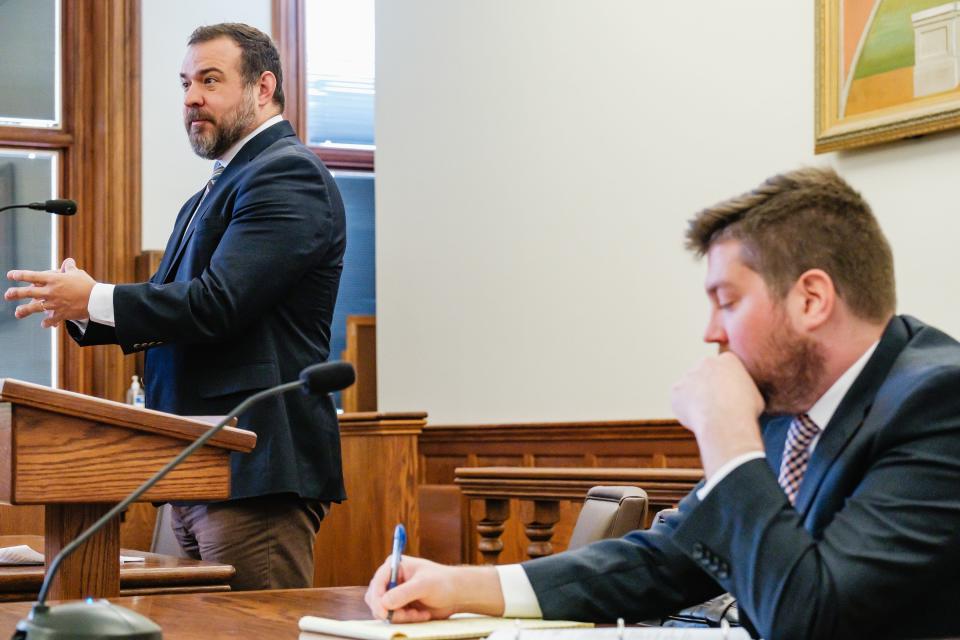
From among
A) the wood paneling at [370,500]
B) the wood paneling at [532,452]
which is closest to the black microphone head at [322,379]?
the wood paneling at [532,452]

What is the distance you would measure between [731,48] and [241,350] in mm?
2712

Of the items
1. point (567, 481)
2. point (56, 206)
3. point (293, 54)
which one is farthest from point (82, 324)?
point (293, 54)

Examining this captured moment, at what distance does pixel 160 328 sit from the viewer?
2.58 m

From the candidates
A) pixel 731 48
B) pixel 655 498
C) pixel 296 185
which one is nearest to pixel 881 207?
pixel 731 48

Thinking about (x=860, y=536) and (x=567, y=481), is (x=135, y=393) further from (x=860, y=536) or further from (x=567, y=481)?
(x=860, y=536)

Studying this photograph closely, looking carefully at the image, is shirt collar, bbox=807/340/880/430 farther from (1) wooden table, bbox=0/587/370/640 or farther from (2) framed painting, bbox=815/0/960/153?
(2) framed painting, bbox=815/0/960/153

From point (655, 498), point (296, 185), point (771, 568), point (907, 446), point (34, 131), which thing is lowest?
point (655, 498)

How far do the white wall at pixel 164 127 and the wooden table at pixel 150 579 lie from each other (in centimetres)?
449

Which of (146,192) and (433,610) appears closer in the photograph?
(433,610)

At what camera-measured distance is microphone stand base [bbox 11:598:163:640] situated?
1120 millimetres

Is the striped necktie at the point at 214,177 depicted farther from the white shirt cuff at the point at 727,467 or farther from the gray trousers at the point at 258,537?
the white shirt cuff at the point at 727,467

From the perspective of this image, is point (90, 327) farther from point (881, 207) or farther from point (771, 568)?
point (881, 207)

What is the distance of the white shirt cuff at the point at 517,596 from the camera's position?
5.12 ft

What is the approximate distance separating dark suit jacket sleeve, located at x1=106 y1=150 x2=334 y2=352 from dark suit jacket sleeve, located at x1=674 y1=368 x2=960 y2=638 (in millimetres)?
1424
